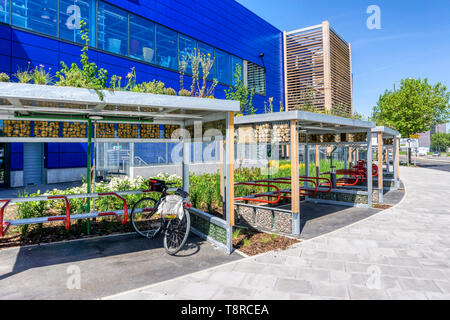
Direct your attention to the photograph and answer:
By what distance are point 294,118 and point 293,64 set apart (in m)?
28.7

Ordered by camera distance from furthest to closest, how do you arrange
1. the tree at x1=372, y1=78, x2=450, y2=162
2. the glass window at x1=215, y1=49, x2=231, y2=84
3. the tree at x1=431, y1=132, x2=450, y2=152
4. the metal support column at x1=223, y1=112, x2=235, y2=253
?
the tree at x1=431, y1=132, x2=450, y2=152, the tree at x1=372, y1=78, x2=450, y2=162, the glass window at x1=215, y1=49, x2=231, y2=84, the metal support column at x1=223, y1=112, x2=235, y2=253

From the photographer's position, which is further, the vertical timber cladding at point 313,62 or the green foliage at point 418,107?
the vertical timber cladding at point 313,62

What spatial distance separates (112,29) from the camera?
51.4 ft

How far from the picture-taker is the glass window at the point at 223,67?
22188 millimetres

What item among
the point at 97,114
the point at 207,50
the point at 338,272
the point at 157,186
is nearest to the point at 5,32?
the point at 97,114

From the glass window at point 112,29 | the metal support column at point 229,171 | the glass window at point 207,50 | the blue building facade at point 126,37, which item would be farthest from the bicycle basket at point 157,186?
the glass window at point 207,50

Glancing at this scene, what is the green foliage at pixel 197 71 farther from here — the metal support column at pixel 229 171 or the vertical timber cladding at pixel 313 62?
the vertical timber cladding at pixel 313 62

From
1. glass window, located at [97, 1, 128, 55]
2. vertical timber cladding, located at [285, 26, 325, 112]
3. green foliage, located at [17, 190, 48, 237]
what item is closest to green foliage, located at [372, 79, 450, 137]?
vertical timber cladding, located at [285, 26, 325, 112]

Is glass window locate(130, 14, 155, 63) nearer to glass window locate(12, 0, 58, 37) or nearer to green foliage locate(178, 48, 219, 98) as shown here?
green foliage locate(178, 48, 219, 98)

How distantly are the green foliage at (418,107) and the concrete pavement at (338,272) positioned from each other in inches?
1091

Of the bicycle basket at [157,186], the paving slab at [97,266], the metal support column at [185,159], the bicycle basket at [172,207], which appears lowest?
the paving slab at [97,266]

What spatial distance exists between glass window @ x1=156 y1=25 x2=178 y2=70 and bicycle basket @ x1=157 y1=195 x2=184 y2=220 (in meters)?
14.5

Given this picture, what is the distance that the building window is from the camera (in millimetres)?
26172
